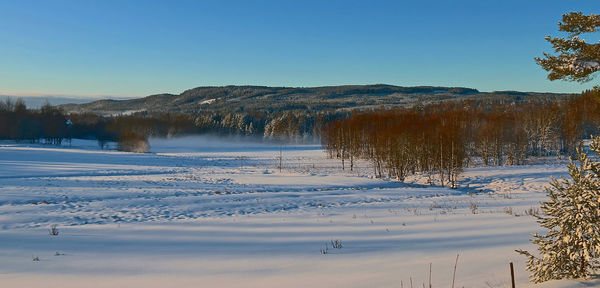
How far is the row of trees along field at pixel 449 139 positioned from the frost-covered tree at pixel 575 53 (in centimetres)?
2222

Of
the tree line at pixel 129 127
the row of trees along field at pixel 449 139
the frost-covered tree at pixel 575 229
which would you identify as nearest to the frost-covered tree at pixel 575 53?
the frost-covered tree at pixel 575 229

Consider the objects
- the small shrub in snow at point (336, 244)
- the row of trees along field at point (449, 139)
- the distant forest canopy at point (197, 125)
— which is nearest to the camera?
the small shrub in snow at point (336, 244)

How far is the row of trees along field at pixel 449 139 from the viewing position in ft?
129

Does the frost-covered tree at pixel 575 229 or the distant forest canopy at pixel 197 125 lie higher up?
the distant forest canopy at pixel 197 125

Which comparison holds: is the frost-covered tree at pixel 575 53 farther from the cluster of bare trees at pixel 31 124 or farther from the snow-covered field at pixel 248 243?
the cluster of bare trees at pixel 31 124

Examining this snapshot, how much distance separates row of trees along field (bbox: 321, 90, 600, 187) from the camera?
39.2 metres

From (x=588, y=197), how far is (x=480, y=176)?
110 feet

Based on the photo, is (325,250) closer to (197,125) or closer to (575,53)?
(575,53)

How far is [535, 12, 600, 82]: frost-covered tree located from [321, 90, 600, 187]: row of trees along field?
22.2m

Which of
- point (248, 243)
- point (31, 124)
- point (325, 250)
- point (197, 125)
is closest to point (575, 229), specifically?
point (325, 250)

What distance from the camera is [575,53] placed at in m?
11.4

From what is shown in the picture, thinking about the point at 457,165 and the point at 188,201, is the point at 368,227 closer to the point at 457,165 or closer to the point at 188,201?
the point at 188,201

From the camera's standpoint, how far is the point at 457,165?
123 ft

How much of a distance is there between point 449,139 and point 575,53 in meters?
28.1
